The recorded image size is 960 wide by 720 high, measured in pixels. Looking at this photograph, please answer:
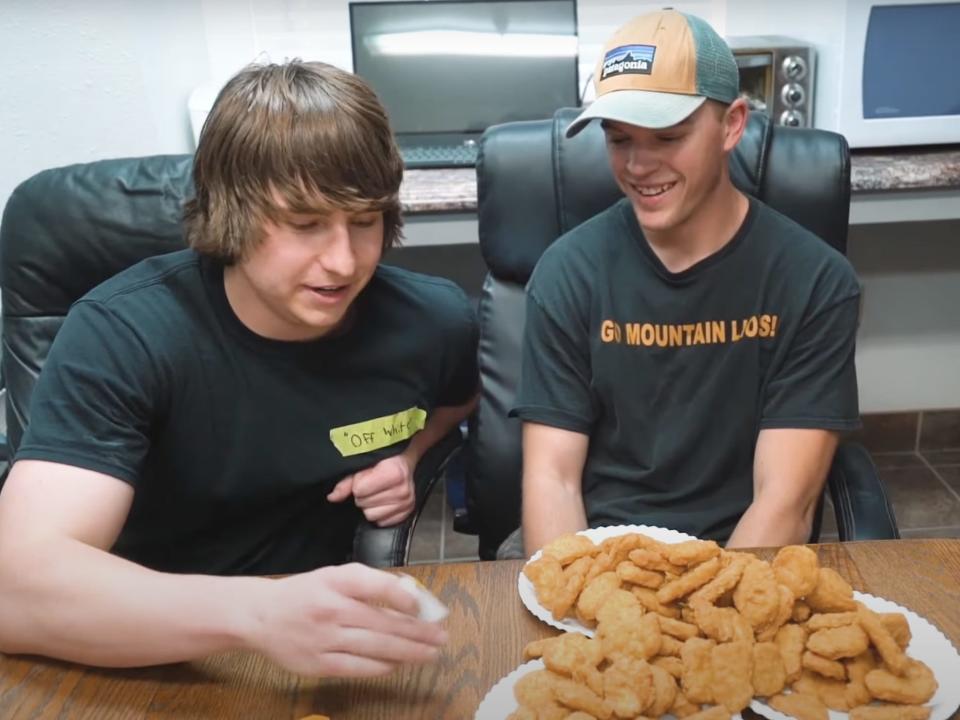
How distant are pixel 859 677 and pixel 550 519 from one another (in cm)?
57

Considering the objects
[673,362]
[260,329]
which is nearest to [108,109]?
[260,329]

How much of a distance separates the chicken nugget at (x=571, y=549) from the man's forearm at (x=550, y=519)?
1.03ft

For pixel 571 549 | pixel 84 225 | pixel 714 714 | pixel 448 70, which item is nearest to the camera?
pixel 714 714

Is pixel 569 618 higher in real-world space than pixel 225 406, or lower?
lower

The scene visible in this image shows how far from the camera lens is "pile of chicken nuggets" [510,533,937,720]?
2.71ft

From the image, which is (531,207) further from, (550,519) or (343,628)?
(343,628)

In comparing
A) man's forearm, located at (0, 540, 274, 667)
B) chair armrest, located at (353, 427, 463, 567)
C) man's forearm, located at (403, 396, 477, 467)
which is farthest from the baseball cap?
man's forearm, located at (0, 540, 274, 667)

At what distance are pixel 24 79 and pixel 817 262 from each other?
171 centimetres

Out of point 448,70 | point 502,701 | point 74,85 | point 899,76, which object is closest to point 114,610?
point 502,701

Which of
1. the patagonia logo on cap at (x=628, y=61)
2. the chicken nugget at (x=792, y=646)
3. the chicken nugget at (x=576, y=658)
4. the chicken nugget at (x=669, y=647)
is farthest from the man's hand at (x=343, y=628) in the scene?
the patagonia logo on cap at (x=628, y=61)

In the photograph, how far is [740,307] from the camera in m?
1.39

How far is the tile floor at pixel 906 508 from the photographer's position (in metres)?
2.64

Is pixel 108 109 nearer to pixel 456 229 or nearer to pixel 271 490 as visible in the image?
pixel 456 229

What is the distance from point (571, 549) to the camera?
3.33 ft
